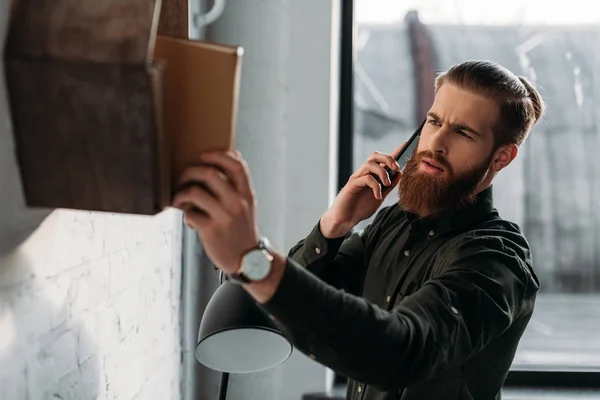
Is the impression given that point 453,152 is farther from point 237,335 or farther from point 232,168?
point 232,168

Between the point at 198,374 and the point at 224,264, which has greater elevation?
the point at 224,264

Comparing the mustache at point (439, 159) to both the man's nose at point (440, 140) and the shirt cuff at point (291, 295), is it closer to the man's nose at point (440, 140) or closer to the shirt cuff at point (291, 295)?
the man's nose at point (440, 140)

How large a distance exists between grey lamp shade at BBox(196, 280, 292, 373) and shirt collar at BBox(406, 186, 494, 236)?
366 millimetres

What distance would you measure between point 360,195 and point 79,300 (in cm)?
61

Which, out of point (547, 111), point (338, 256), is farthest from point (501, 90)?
point (547, 111)

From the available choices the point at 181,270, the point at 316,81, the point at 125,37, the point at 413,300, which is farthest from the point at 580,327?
the point at 125,37

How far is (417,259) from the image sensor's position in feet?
4.94

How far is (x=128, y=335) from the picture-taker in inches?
59.2

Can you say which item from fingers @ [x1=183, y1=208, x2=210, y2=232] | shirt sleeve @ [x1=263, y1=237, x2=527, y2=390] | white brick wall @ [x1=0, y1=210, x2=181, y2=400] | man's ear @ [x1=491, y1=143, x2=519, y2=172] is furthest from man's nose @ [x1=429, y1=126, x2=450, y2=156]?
fingers @ [x1=183, y1=208, x2=210, y2=232]

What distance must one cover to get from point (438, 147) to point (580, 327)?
1325 mm

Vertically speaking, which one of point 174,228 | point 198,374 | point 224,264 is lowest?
point 198,374

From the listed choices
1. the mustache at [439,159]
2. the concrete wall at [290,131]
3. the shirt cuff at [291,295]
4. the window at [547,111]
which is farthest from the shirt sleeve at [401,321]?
the window at [547,111]

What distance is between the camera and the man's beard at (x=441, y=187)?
1.47 meters

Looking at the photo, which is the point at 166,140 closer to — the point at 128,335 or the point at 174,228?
the point at 128,335
